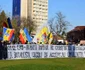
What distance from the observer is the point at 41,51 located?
31.9 metres

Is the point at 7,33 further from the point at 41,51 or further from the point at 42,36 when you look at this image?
the point at 42,36

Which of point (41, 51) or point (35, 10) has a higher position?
point (35, 10)

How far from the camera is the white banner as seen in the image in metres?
29.7

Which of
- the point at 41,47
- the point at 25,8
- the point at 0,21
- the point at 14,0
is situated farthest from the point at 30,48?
the point at 25,8

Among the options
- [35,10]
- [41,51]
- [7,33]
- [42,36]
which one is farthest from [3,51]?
[35,10]

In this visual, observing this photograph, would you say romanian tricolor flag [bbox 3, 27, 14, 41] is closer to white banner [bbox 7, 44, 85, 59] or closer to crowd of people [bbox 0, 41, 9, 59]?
white banner [bbox 7, 44, 85, 59]

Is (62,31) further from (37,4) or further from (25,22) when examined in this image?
(37,4)

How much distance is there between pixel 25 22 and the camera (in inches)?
4417

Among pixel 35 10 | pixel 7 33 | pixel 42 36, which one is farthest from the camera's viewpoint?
pixel 35 10

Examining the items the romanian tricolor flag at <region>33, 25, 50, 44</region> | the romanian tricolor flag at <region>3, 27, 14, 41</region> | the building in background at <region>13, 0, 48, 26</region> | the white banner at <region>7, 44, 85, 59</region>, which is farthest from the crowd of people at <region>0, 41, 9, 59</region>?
the building in background at <region>13, 0, 48, 26</region>

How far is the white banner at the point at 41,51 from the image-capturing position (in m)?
29.7

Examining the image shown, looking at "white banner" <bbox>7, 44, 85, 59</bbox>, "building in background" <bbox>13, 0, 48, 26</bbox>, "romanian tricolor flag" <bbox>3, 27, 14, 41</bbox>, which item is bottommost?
"white banner" <bbox>7, 44, 85, 59</bbox>

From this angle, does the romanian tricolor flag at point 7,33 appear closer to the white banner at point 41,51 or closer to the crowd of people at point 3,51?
the white banner at point 41,51

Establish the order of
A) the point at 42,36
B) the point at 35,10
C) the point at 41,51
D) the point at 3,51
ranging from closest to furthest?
the point at 3,51 < the point at 41,51 < the point at 42,36 < the point at 35,10
